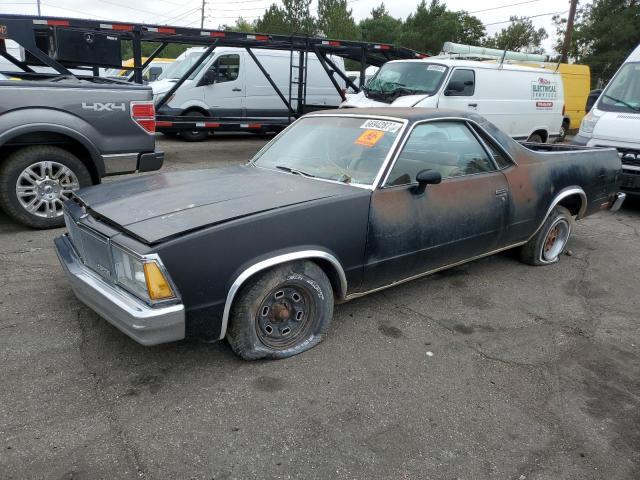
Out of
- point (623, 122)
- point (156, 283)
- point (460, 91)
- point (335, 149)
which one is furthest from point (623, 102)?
point (156, 283)

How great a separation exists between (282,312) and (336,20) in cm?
5140

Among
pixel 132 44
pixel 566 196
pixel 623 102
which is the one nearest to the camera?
pixel 566 196

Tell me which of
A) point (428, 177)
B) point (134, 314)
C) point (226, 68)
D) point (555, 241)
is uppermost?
point (226, 68)

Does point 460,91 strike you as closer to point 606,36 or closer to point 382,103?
point 382,103

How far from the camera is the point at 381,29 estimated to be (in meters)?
48.5

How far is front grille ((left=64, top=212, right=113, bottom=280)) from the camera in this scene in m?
2.75

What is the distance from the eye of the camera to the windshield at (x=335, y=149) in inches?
136

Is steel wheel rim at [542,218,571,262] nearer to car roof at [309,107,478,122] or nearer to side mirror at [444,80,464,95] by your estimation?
car roof at [309,107,478,122]

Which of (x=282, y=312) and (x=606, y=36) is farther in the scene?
(x=606, y=36)

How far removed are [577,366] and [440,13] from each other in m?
46.6

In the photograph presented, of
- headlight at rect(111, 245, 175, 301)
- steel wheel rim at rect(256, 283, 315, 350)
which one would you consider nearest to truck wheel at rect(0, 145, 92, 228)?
headlight at rect(111, 245, 175, 301)

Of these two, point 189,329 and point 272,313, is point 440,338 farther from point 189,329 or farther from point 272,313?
point 189,329

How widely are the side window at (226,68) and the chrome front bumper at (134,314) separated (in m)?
10.3

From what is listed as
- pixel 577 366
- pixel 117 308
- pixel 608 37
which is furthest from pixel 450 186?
pixel 608 37
